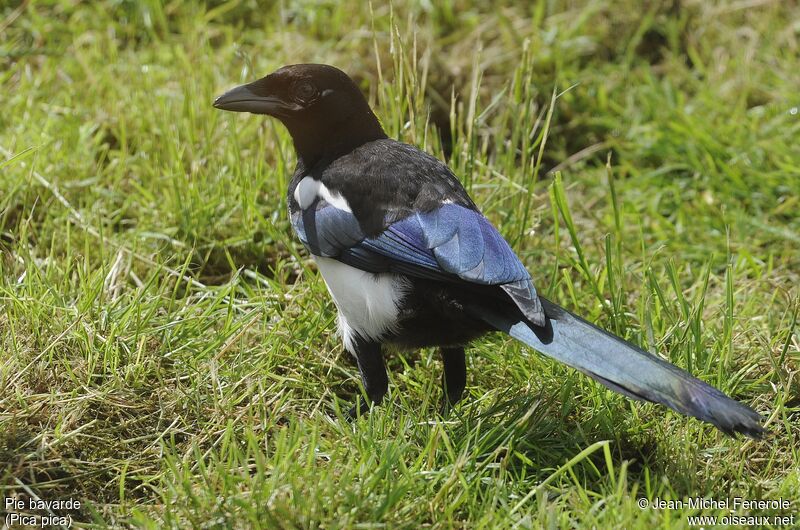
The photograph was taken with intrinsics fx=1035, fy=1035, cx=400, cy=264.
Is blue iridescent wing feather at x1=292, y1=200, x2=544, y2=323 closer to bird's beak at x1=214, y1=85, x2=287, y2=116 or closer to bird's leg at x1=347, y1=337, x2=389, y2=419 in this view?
bird's leg at x1=347, y1=337, x2=389, y2=419

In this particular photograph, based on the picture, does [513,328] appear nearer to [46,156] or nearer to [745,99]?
[46,156]

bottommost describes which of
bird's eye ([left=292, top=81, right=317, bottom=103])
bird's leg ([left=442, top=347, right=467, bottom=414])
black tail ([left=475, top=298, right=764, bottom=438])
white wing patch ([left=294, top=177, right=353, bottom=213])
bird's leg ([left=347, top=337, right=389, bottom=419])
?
bird's leg ([left=442, top=347, right=467, bottom=414])

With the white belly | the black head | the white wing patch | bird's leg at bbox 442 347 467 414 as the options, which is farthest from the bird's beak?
bird's leg at bbox 442 347 467 414

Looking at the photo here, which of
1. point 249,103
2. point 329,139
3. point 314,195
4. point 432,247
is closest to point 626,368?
point 432,247

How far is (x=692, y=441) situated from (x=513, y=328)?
1.75ft

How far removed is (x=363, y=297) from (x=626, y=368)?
0.69m

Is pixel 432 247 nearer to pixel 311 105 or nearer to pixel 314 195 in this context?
pixel 314 195

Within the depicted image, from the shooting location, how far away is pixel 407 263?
95.3 inches

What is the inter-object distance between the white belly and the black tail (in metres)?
0.26

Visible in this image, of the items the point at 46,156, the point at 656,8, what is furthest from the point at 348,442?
the point at 656,8

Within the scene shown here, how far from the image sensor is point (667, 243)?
11.3ft

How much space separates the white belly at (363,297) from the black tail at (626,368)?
0.26 metres

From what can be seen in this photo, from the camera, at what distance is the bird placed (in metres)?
2.18

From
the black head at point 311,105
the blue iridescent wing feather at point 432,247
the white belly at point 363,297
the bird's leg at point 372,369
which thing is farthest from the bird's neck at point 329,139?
the bird's leg at point 372,369
